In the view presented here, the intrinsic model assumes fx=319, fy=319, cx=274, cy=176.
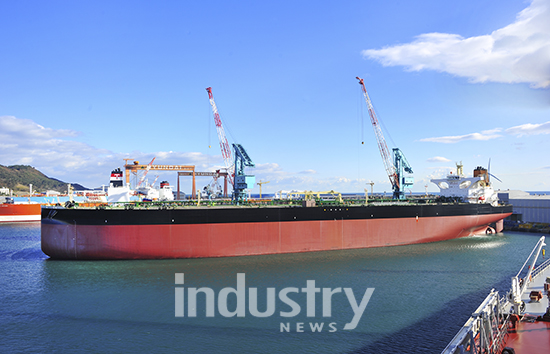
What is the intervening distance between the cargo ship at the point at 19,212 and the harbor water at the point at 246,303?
3622cm

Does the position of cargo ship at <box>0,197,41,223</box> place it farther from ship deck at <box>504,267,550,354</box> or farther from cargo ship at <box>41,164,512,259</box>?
ship deck at <box>504,267,550,354</box>

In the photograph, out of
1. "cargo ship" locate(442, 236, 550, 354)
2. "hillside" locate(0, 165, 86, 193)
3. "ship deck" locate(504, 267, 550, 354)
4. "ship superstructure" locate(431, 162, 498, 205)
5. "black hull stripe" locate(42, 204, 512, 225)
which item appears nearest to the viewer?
"cargo ship" locate(442, 236, 550, 354)

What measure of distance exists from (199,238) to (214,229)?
1215 millimetres

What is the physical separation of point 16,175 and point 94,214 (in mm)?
209606

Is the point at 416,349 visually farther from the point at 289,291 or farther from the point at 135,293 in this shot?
the point at 135,293

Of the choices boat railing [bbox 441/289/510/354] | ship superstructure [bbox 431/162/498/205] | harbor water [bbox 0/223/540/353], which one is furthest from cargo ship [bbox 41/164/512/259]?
boat railing [bbox 441/289/510/354]

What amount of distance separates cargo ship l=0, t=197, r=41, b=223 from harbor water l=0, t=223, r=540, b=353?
36224 mm

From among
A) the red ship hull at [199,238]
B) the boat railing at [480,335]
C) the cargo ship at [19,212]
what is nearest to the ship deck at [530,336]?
the boat railing at [480,335]

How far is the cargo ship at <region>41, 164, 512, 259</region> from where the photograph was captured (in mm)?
22234

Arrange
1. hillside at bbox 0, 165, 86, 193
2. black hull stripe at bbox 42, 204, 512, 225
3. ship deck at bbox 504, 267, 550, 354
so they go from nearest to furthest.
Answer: ship deck at bbox 504, 267, 550, 354 < black hull stripe at bbox 42, 204, 512, 225 < hillside at bbox 0, 165, 86, 193

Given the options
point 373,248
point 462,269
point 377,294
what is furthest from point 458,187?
point 377,294

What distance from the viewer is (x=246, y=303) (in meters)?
14.1

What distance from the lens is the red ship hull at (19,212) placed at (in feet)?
167

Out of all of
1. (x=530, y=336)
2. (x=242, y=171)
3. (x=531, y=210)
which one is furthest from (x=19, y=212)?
(x=531, y=210)
